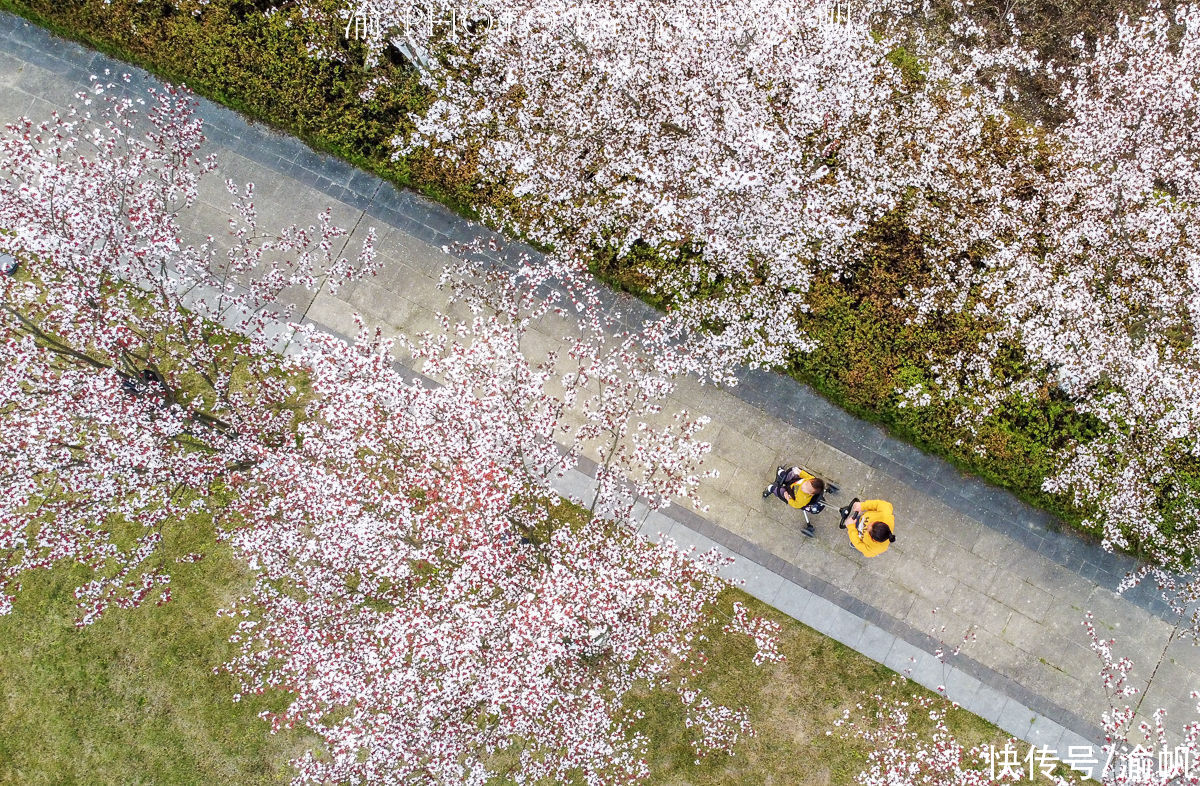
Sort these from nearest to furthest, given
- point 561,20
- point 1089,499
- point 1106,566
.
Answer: point 561,20 < point 1089,499 < point 1106,566

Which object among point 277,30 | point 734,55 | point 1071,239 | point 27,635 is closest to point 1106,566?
point 1071,239

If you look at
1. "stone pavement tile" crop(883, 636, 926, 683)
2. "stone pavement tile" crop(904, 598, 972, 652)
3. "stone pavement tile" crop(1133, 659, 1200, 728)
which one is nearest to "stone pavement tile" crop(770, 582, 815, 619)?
"stone pavement tile" crop(883, 636, 926, 683)

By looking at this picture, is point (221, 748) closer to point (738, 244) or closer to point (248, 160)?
point (248, 160)

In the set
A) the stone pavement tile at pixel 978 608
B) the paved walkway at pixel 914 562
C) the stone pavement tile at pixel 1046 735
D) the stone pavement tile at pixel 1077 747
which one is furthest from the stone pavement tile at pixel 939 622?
the stone pavement tile at pixel 1077 747

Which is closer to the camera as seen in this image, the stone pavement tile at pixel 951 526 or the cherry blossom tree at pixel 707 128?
the cherry blossom tree at pixel 707 128

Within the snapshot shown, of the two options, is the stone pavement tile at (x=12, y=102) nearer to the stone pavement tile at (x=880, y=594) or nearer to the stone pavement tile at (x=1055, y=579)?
the stone pavement tile at (x=880, y=594)

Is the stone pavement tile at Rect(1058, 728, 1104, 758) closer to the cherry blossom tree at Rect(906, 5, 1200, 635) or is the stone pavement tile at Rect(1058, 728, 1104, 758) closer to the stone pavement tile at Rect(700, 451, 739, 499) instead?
the cherry blossom tree at Rect(906, 5, 1200, 635)
